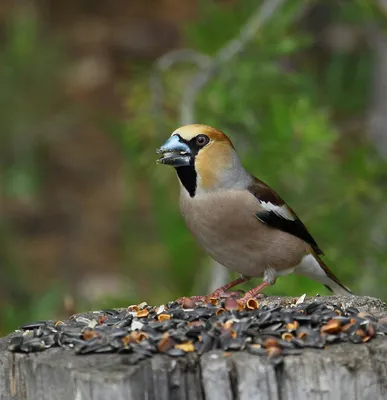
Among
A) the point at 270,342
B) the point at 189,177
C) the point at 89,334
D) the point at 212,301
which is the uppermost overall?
the point at 189,177

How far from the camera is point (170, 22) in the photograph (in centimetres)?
1227

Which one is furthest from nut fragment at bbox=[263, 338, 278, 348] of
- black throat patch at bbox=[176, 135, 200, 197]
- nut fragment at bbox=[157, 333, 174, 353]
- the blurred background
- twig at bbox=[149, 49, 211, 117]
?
twig at bbox=[149, 49, 211, 117]

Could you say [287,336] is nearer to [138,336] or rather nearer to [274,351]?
[274,351]

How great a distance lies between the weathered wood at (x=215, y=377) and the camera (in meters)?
2.96

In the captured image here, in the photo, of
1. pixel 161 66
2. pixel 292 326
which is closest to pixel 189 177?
pixel 292 326

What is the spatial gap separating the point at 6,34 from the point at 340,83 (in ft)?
16.3

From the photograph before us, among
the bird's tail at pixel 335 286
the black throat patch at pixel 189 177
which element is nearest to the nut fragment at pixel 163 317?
the black throat patch at pixel 189 177

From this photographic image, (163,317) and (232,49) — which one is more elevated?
(232,49)

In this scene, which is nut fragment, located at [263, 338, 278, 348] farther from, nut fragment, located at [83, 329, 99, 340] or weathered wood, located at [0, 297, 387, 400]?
nut fragment, located at [83, 329, 99, 340]

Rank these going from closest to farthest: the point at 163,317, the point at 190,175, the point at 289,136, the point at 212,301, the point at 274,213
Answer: the point at 163,317 → the point at 212,301 → the point at 190,175 → the point at 274,213 → the point at 289,136

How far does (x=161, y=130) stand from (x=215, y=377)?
4.25 meters

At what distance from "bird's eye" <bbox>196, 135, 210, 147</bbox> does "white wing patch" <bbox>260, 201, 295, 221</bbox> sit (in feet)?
1.42

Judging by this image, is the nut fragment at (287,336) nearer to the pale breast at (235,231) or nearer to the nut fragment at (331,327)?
the nut fragment at (331,327)

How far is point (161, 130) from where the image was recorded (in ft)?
23.4
